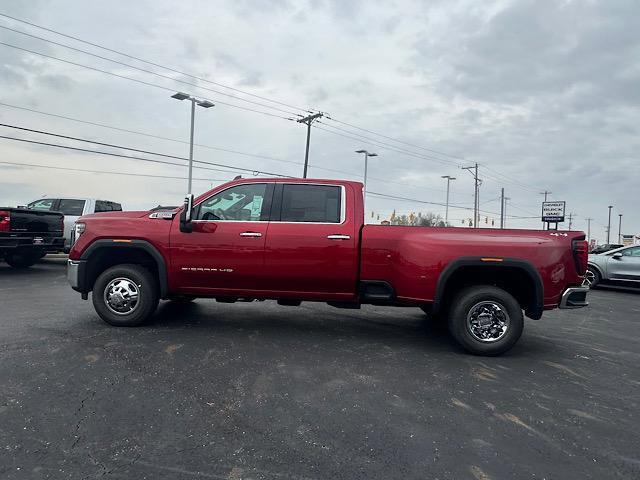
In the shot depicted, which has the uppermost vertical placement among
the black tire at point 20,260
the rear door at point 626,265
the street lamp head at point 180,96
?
the street lamp head at point 180,96

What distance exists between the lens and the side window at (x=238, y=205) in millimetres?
5445

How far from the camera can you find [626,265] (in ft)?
41.1

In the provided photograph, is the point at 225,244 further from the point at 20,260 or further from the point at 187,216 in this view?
the point at 20,260

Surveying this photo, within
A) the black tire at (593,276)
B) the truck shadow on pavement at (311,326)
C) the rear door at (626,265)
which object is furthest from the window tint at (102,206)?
the rear door at (626,265)

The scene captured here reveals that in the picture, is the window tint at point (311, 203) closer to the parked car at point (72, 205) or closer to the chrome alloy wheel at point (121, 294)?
the chrome alloy wheel at point (121, 294)

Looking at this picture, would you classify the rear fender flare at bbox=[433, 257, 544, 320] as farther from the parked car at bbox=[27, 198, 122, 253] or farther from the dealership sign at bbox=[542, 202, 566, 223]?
the dealership sign at bbox=[542, 202, 566, 223]

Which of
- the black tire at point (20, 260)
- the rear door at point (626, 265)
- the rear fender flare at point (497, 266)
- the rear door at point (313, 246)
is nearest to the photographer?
the rear fender flare at point (497, 266)

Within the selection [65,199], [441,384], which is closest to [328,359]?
[441,384]

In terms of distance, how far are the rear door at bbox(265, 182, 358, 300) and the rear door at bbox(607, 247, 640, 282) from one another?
11243 mm

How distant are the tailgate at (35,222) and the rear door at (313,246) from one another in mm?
8041

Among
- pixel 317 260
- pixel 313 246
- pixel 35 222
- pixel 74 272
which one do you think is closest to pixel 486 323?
pixel 317 260

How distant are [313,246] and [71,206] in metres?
11.7

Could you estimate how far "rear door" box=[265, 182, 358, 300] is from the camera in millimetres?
5168

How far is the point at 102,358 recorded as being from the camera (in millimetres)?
4359
